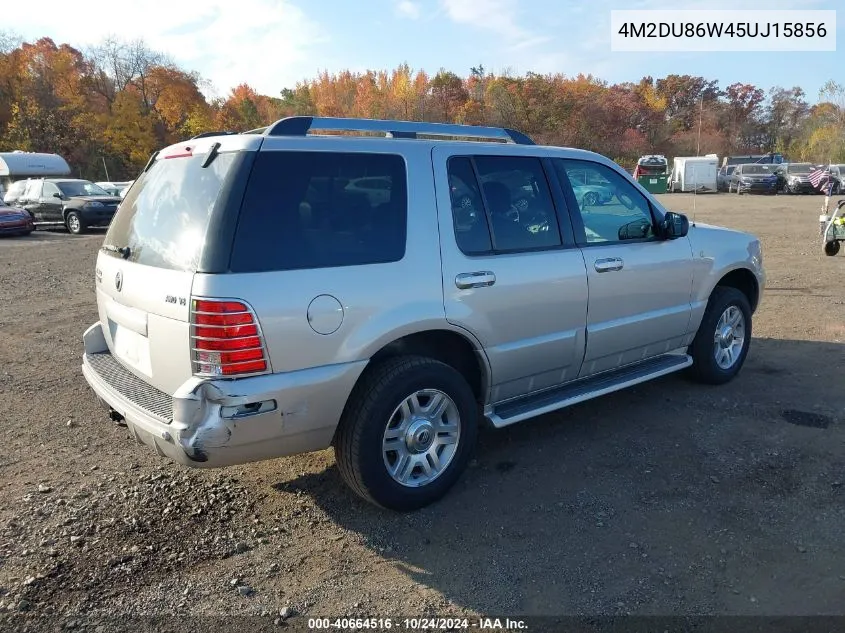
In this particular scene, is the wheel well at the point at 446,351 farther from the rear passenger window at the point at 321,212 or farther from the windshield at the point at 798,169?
the windshield at the point at 798,169

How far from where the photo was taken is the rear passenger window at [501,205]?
356cm

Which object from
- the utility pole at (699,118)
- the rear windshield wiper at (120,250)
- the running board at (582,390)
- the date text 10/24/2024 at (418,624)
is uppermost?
the utility pole at (699,118)

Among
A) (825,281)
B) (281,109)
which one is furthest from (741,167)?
(281,109)

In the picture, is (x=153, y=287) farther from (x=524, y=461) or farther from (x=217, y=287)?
(x=524, y=461)

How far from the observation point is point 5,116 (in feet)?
166

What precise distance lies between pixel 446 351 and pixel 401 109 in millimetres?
54339

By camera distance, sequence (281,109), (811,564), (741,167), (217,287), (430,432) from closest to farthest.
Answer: (217,287), (811,564), (430,432), (741,167), (281,109)

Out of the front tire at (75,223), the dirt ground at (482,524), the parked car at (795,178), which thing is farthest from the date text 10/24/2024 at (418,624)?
the parked car at (795,178)

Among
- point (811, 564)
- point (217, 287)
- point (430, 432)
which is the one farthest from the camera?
point (430, 432)

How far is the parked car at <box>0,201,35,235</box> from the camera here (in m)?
18.6

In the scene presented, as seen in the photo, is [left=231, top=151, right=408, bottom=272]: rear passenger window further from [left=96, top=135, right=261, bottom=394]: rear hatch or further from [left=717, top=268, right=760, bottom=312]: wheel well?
[left=717, top=268, right=760, bottom=312]: wheel well

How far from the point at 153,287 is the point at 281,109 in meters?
69.8

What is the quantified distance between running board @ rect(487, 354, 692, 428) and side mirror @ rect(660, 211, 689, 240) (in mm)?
963

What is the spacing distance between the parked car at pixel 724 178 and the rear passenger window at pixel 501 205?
38919 millimetres
